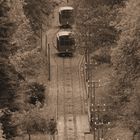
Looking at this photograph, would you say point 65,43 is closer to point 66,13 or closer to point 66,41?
point 66,41

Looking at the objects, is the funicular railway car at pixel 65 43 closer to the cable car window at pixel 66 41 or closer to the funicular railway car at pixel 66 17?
the cable car window at pixel 66 41

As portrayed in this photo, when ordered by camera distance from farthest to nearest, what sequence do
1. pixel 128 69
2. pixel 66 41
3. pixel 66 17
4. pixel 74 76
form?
pixel 66 17, pixel 66 41, pixel 74 76, pixel 128 69

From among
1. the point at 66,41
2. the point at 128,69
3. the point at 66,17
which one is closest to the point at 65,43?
the point at 66,41

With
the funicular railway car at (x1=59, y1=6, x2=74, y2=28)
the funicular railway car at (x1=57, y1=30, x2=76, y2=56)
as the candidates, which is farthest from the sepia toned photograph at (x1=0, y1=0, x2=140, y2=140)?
the funicular railway car at (x1=59, y1=6, x2=74, y2=28)

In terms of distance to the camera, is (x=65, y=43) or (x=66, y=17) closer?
(x=65, y=43)

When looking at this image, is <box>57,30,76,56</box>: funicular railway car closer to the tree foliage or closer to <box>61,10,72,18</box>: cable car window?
<box>61,10,72,18</box>: cable car window

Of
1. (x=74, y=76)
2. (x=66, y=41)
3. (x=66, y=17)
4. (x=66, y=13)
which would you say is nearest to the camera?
(x=74, y=76)

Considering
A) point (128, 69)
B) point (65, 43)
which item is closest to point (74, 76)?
point (65, 43)

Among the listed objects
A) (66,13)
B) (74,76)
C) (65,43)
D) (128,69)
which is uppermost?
(128,69)

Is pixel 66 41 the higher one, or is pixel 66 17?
pixel 66 17
